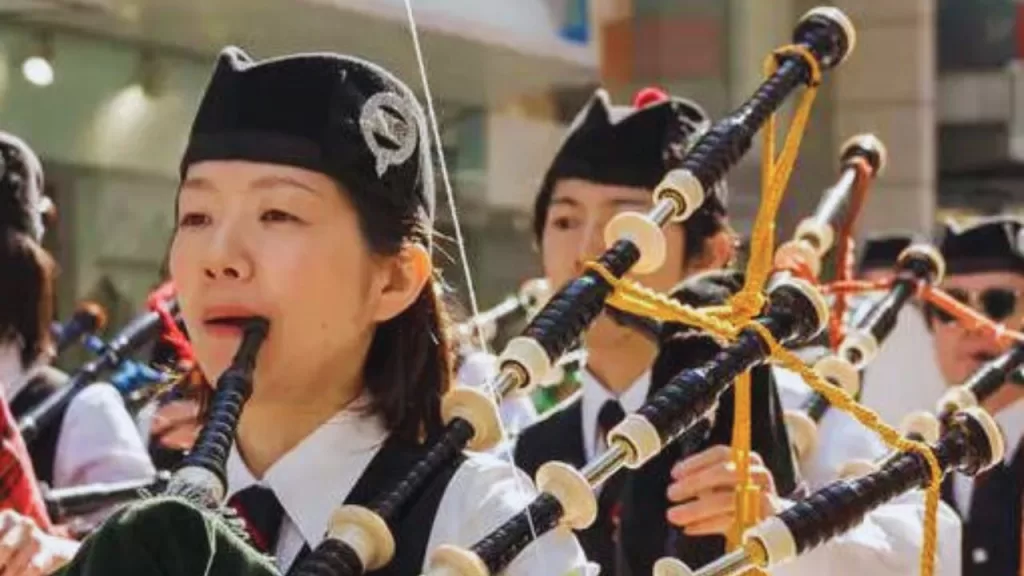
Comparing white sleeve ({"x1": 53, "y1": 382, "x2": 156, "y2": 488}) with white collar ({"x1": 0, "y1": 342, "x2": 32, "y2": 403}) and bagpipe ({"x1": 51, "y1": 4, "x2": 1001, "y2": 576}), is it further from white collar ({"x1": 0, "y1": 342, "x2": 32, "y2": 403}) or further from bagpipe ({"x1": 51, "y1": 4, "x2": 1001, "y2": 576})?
bagpipe ({"x1": 51, "y1": 4, "x2": 1001, "y2": 576})

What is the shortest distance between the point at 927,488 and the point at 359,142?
55cm

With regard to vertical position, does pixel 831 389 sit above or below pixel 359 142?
below

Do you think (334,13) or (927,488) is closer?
(927,488)

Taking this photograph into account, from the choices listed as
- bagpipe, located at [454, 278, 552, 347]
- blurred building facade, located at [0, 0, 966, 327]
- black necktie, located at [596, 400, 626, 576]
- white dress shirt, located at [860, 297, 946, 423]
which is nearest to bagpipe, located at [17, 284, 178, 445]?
blurred building facade, located at [0, 0, 966, 327]

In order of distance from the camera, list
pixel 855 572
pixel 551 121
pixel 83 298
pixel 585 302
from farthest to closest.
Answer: pixel 83 298
pixel 551 121
pixel 855 572
pixel 585 302

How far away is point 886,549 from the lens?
2078 mm

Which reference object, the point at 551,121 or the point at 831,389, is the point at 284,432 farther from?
the point at 551,121

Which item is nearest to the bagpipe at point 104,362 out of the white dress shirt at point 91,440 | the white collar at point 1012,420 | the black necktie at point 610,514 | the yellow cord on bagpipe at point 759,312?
the white dress shirt at point 91,440

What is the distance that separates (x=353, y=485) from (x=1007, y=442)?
5.24 feet

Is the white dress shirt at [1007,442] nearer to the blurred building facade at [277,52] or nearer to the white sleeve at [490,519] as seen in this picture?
the blurred building facade at [277,52]

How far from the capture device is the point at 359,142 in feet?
5.26

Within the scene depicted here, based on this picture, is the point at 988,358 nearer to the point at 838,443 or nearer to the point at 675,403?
the point at 838,443

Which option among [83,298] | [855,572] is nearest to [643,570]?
[855,572]

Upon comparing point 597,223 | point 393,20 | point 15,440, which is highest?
point 393,20
